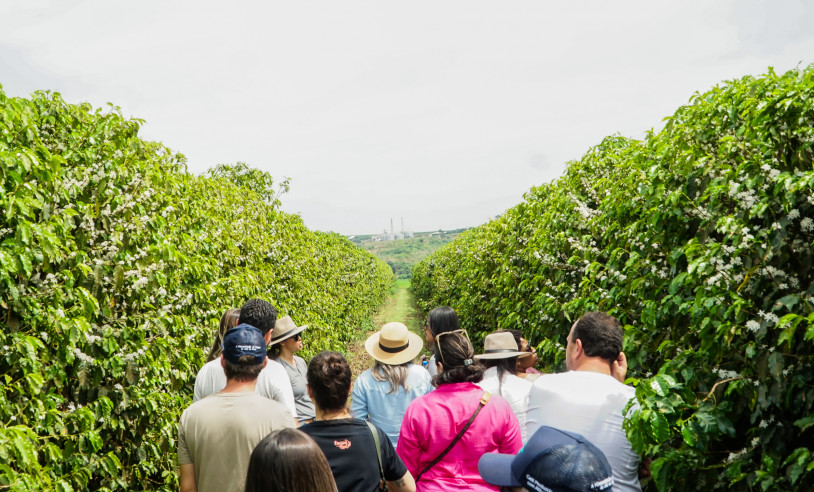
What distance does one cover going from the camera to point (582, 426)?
2740 millimetres

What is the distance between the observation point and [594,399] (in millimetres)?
2775

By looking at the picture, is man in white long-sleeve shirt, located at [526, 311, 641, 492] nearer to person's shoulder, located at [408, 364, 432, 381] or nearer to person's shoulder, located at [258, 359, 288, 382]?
person's shoulder, located at [408, 364, 432, 381]

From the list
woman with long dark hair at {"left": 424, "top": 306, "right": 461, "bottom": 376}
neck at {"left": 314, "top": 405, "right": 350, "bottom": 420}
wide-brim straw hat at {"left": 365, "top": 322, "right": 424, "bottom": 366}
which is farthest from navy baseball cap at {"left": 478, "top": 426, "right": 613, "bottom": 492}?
woman with long dark hair at {"left": 424, "top": 306, "right": 461, "bottom": 376}

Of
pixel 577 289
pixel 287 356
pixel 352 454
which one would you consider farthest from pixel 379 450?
pixel 577 289

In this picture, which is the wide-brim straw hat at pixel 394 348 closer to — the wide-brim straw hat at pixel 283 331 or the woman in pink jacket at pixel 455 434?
the woman in pink jacket at pixel 455 434

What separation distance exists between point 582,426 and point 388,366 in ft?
5.46

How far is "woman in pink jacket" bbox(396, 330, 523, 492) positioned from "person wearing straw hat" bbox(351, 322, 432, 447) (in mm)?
777

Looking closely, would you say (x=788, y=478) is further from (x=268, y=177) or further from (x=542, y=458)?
(x=268, y=177)

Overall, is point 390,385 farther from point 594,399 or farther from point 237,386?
point 594,399

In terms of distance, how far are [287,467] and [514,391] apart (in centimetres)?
232

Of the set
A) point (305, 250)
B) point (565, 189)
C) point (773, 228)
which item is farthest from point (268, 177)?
point (773, 228)

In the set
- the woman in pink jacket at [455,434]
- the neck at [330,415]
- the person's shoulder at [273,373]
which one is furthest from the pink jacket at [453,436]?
the person's shoulder at [273,373]

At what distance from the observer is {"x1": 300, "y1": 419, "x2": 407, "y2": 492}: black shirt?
2717 mm

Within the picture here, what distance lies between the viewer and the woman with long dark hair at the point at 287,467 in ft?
5.79
